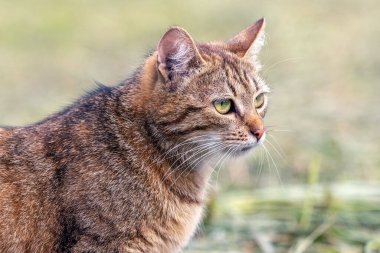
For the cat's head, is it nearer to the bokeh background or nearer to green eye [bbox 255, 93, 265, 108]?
green eye [bbox 255, 93, 265, 108]

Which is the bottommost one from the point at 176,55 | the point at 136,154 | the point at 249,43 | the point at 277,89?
the point at 136,154

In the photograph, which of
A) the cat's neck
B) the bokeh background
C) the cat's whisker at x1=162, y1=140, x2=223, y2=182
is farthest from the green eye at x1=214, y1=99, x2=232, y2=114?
the bokeh background

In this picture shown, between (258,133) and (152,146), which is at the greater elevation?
(258,133)

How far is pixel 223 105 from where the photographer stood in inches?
172

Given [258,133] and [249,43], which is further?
[249,43]

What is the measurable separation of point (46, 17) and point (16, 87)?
245 centimetres

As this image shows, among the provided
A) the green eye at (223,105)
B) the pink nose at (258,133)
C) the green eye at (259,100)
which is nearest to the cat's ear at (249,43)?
the green eye at (259,100)

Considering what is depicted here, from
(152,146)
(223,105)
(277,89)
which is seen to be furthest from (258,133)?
(277,89)

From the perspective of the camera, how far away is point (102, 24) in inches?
449

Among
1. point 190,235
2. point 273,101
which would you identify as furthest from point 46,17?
point 190,235

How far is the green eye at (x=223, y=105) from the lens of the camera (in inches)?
171

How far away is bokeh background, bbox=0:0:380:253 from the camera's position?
219 inches

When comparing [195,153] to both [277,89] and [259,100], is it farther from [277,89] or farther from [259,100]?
[277,89]

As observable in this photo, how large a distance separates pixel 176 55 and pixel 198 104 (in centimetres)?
25
